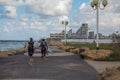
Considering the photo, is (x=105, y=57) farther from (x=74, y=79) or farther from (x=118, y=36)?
(x=74, y=79)

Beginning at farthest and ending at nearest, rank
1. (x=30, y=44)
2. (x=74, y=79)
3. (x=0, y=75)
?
(x=30, y=44)
(x=0, y=75)
(x=74, y=79)

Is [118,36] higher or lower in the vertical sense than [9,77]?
higher

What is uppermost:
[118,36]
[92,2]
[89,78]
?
[92,2]

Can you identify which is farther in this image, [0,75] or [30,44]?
[30,44]

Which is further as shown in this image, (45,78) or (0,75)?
(0,75)

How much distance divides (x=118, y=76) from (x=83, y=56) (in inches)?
697

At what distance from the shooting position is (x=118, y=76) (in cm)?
1558

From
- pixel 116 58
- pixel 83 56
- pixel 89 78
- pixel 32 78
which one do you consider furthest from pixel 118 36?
pixel 83 56

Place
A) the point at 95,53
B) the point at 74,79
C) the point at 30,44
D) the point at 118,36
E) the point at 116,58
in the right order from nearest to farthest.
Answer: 1. the point at 74,79
2. the point at 118,36
3. the point at 30,44
4. the point at 116,58
5. the point at 95,53

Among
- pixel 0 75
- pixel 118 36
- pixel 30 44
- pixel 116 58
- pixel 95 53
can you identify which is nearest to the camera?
pixel 0 75

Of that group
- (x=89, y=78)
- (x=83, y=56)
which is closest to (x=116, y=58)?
(x=83, y=56)

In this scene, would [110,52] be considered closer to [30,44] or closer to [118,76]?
[30,44]

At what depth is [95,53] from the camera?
32531 millimetres

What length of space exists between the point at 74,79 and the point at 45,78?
147 cm
